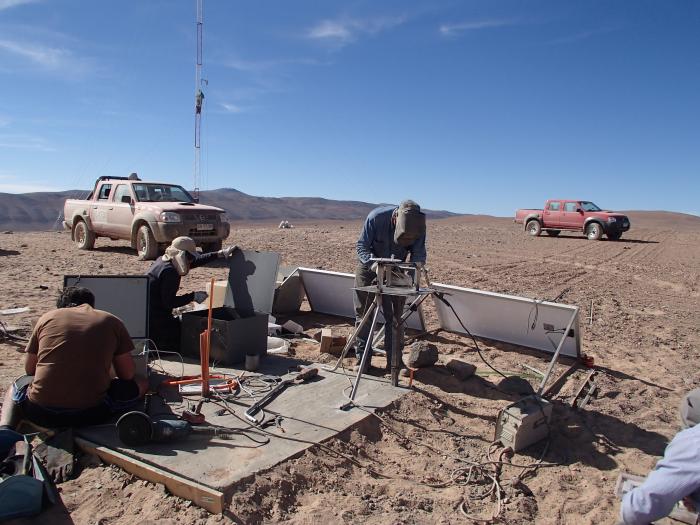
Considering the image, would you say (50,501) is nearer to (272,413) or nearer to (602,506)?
(272,413)

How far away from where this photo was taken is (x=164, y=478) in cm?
346

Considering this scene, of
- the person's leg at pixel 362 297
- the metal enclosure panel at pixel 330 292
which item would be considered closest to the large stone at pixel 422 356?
the person's leg at pixel 362 297

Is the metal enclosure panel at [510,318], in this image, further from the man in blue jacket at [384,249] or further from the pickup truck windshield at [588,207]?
the pickup truck windshield at [588,207]

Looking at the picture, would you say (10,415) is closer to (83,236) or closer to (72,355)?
(72,355)

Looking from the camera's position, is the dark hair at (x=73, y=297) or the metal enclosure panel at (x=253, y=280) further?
the metal enclosure panel at (x=253, y=280)

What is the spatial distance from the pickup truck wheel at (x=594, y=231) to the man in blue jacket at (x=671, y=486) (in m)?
23.5

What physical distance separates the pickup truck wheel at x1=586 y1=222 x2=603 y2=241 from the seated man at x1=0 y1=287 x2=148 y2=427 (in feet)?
76.6

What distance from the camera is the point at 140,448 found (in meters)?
3.77

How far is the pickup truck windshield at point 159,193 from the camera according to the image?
12.9m

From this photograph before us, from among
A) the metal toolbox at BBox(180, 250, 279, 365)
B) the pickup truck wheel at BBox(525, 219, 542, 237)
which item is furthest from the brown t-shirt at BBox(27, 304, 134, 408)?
the pickup truck wheel at BBox(525, 219, 542, 237)

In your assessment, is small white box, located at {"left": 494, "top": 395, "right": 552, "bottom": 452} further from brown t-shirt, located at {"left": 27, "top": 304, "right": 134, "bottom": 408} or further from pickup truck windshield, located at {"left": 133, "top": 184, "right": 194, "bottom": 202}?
pickup truck windshield, located at {"left": 133, "top": 184, "right": 194, "bottom": 202}

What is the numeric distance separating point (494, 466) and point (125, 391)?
9.19 feet

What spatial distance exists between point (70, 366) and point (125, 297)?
1.67 m

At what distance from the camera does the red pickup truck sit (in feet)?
78.0
